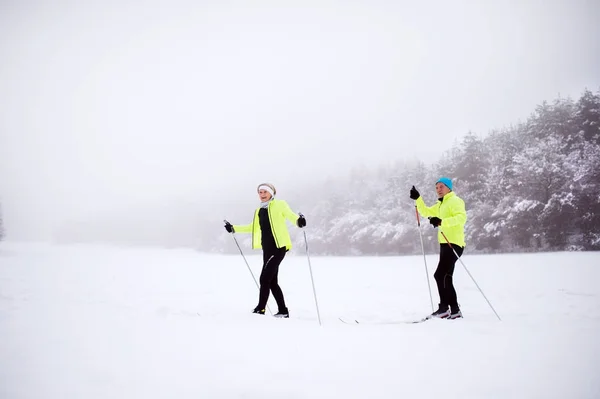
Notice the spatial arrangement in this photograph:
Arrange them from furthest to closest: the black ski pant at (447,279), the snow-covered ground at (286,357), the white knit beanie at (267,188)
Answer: the white knit beanie at (267,188) → the black ski pant at (447,279) → the snow-covered ground at (286,357)

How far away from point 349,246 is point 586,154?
22497 mm

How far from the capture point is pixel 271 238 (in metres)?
5.34

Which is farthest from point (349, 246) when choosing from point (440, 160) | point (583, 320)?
point (583, 320)

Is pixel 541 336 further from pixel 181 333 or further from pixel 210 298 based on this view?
pixel 210 298

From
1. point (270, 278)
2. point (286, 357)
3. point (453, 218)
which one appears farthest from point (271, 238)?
point (453, 218)

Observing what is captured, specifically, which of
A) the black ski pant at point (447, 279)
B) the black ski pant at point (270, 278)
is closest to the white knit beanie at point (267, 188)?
the black ski pant at point (270, 278)

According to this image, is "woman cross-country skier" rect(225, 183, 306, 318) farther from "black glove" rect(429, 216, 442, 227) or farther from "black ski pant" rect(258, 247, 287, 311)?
"black glove" rect(429, 216, 442, 227)

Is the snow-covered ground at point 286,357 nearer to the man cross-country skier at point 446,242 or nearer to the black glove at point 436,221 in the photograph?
the man cross-country skier at point 446,242

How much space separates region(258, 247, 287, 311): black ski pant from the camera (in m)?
5.13

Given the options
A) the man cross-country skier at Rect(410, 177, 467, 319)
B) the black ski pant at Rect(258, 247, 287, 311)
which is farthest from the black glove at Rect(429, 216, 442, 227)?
the black ski pant at Rect(258, 247, 287, 311)

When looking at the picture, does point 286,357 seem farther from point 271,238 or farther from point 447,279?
point 447,279

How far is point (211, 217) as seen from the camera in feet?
207

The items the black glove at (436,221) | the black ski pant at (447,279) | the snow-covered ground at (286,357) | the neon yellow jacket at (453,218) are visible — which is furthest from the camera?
the black ski pant at (447,279)

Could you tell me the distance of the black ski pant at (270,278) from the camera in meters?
5.13
